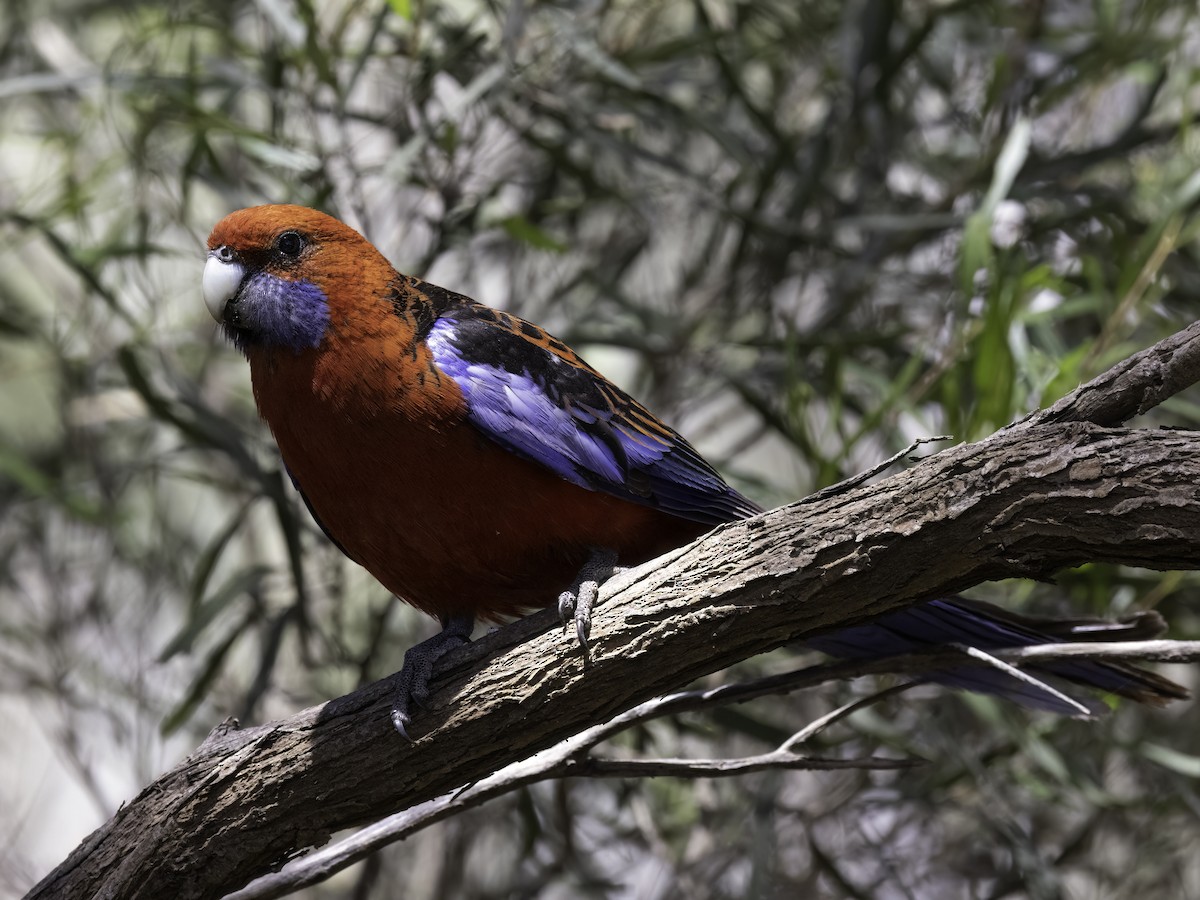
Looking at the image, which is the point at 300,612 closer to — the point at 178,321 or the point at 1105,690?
the point at 178,321

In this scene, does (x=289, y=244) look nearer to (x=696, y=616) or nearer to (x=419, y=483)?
(x=419, y=483)

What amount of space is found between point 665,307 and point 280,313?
2.52m

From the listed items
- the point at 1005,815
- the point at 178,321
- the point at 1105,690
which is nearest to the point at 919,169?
the point at 1005,815

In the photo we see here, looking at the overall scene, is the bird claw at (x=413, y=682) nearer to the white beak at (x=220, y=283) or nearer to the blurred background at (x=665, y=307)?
the white beak at (x=220, y=283)

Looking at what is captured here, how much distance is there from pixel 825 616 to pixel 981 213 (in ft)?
5.70

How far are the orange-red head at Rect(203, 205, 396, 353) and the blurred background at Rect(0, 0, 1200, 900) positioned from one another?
68cm

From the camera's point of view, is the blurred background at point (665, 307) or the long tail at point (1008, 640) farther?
the blurred background at point (665, 307)

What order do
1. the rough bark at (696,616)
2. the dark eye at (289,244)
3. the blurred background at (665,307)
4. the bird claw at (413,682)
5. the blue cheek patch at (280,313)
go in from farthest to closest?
the blurred background at (665,307) → the dark eye at (289,244) → the blue cheek patch at (280,313) → the bird claw at (413,682) → the rough bark at (696,616)

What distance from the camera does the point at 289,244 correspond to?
2846 millimetres

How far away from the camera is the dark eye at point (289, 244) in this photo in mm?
2838

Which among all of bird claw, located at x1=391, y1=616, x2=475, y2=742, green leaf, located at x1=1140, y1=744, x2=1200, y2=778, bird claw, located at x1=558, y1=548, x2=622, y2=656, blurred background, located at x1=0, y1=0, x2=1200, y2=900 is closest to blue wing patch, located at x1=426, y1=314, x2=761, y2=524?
bird claw, located at x1=558, y1=548, x2=622, y2=656

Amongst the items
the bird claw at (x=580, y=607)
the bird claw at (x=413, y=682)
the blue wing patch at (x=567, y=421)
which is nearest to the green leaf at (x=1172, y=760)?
the blue wing patch at (x=567, y=421)

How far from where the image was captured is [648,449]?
112 inches

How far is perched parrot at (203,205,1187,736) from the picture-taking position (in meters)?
2.62
